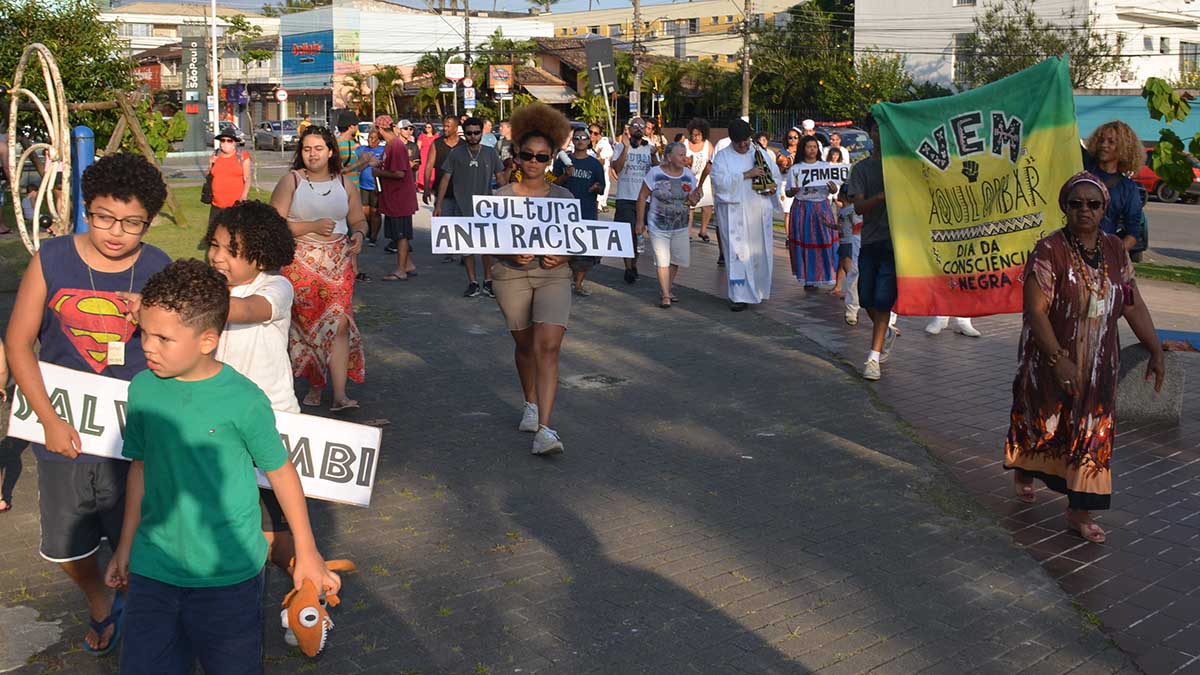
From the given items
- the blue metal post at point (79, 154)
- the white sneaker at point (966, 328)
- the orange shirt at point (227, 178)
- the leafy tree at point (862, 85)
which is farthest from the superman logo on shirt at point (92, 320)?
the leafy tree at point (862, 85)

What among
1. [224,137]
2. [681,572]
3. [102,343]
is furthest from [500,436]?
[224,137]

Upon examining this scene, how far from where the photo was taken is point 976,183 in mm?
8000

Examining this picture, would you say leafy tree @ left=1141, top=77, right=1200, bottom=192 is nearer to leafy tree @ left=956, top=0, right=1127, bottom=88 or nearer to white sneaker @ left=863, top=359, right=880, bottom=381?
white sneaker @ left=863, top=359, right=880, bottom=381

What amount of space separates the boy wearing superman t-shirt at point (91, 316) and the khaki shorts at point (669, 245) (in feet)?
27.2

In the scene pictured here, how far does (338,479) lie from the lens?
146 inches

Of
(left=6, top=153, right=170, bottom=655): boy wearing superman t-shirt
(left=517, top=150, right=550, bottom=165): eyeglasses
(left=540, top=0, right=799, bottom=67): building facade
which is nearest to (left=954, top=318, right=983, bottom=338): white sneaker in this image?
(left=517, top=150, right=550, bottom=165): eyeglasses

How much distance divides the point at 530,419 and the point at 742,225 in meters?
5.22

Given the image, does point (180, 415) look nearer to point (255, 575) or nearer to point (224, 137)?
point (255, 575)

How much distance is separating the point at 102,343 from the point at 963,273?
576cm

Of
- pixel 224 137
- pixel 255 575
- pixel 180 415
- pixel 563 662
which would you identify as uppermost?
pixel 224 137

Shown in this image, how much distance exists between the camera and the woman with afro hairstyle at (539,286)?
6969 millimetres

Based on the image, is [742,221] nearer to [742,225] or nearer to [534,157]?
[742,225]

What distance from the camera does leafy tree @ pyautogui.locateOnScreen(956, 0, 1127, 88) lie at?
44656 millimetres

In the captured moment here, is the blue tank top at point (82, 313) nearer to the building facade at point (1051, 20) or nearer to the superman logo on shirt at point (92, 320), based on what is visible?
the superman logo on shirt at point (92, 320)
